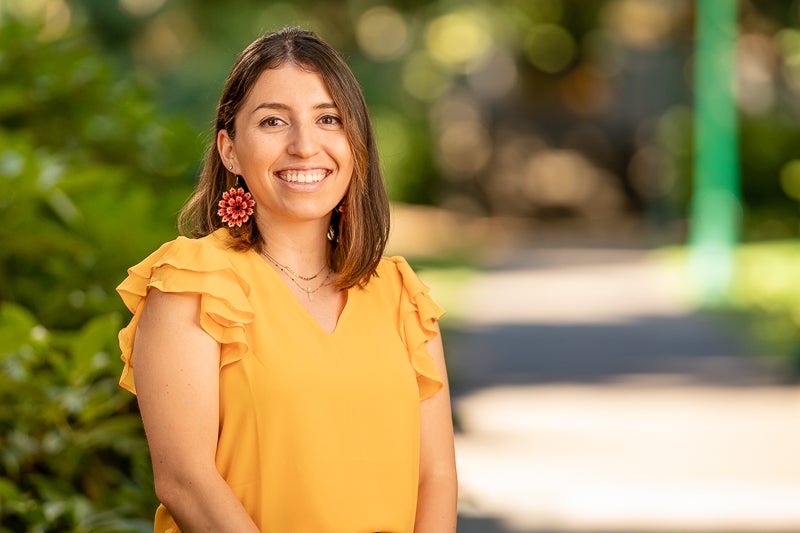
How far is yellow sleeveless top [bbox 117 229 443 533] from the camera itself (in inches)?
109

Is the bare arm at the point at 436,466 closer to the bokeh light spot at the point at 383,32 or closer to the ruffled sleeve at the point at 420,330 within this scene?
the ruffled sleeve at the point at 420,330

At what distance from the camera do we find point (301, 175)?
292 centimetres

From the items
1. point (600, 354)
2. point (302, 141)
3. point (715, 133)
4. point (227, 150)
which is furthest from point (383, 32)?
point (302, 141)

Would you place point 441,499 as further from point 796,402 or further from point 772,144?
point 772,144

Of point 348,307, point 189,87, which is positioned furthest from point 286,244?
point 189,87

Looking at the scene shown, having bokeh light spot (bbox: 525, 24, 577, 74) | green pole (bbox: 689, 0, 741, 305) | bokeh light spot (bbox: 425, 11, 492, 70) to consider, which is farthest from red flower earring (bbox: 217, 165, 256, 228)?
bokeh light spot (bbox: 425, 11, 492, 70)

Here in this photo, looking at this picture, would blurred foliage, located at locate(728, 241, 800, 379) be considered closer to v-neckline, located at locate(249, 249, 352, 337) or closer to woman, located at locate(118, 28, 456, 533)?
woman, located at locate(118, 28, 456, 533)

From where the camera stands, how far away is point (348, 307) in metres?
2.96

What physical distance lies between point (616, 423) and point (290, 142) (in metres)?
6.27

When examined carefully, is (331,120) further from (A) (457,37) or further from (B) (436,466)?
(A) (457,37)

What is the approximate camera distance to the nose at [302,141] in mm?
2891

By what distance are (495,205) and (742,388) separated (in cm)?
1850

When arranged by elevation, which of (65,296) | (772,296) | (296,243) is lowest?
(296,243)

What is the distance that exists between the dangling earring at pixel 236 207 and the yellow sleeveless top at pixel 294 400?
0.11ft
